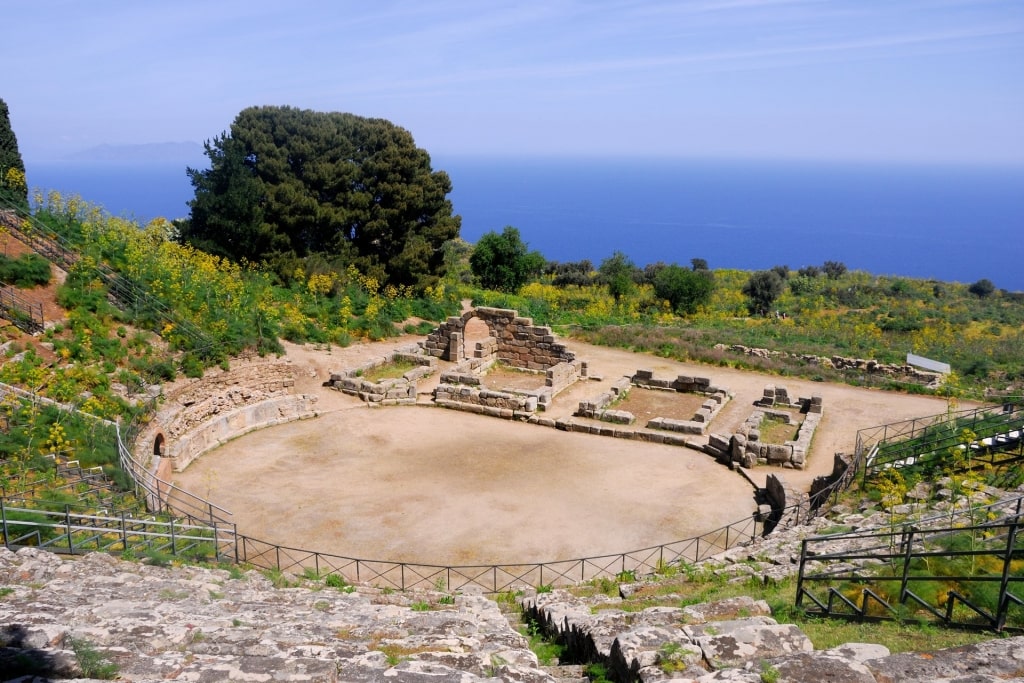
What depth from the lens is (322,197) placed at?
3844 centimetres

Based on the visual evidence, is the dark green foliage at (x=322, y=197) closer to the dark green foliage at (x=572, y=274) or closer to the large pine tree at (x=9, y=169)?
the large pine tree at (x=9, y=169)

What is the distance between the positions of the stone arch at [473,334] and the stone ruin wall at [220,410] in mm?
8067

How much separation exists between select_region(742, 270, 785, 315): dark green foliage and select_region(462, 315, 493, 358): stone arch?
73.8 feet

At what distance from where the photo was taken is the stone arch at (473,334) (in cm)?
3141

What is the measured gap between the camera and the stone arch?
31414 millimetres

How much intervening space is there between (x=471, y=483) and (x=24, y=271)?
1512cm

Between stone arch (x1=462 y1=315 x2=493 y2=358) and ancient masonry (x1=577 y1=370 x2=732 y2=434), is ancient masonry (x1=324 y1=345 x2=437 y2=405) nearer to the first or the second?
stone arch (x1=462 y1=315 x2=493 y2=358)

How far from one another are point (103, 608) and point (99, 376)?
13.4m

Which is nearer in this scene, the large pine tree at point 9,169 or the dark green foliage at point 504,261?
the large pine tree at point 9,169

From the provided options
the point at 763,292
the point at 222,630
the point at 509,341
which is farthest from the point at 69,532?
the point at 763,292

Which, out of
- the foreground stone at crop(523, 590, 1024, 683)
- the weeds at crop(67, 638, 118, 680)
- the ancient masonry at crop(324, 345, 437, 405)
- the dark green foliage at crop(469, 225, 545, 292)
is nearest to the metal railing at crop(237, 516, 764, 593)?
the foreground stone at crop(523, 590, 1024, 683)

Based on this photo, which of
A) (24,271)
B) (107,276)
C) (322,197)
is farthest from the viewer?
(322,197)

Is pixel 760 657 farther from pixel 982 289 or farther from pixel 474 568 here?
pixel 982 289

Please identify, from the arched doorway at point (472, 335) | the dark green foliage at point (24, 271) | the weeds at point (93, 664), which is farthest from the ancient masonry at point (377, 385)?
the weeds at point (93, 664)
